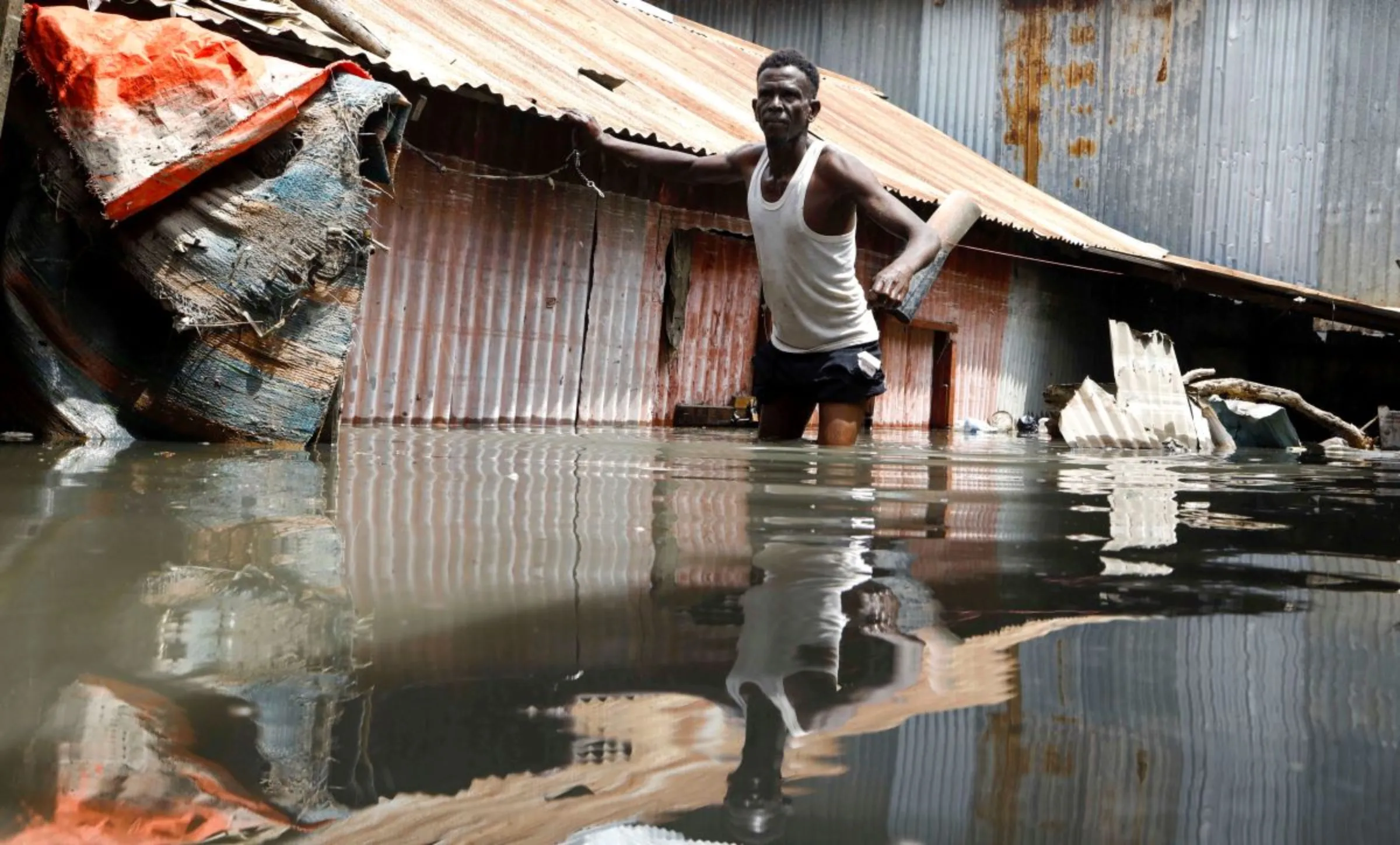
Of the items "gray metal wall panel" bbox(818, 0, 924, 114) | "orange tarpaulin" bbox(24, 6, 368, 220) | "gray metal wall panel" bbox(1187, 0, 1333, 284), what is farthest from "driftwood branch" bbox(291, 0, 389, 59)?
"gray metal wall panel" bbox(1187, 0, 1333, 284)

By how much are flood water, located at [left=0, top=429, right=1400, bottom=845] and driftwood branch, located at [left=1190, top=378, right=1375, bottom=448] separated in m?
10.6

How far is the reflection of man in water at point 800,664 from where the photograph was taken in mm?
932

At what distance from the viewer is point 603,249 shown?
9.49 m

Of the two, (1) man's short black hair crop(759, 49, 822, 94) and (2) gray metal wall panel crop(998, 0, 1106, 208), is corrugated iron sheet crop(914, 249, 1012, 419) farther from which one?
(1) man's short black hair crop(759, 49, 822, 94)

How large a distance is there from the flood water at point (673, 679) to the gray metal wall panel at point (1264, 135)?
15830 mm

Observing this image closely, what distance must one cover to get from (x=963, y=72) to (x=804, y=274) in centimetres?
1425

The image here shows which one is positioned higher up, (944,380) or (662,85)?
(662,85)

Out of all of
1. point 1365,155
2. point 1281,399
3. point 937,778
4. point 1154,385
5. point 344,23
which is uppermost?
point 1365,155

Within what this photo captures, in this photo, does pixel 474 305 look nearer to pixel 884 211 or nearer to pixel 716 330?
pixel 716 330

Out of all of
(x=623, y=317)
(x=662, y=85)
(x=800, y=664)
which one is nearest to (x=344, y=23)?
(x=623, y=317)

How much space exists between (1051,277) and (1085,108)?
4.01 metres

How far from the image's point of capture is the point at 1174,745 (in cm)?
104

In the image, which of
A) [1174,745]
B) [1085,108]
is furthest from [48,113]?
[1085,108]

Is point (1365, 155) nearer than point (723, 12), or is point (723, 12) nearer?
point (1365, 155)
